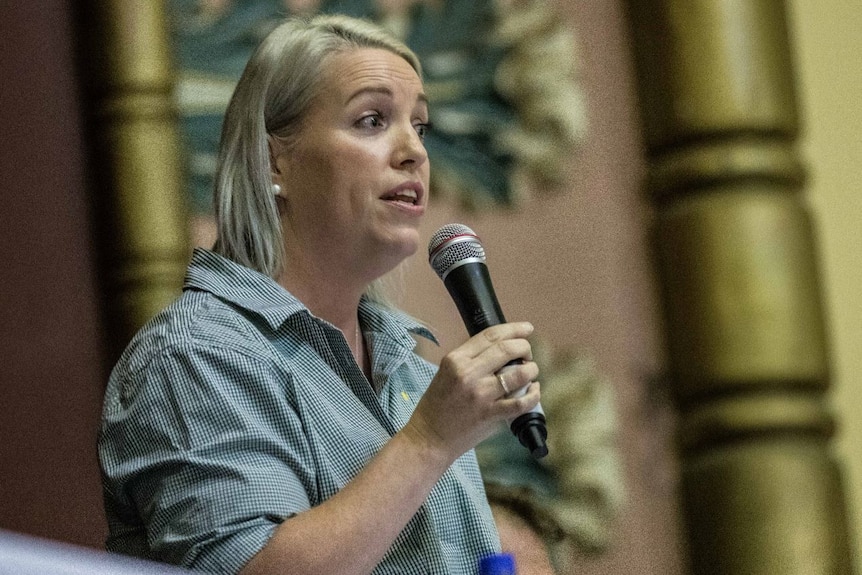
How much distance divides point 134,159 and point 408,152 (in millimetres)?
438

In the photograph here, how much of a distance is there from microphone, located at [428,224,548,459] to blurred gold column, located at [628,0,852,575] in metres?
0.39

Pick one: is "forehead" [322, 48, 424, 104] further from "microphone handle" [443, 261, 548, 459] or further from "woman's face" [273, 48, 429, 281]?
"microphone handle" [443, 261, 548, 459]

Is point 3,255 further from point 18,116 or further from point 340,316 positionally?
point 340,316

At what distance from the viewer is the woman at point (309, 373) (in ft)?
2.80

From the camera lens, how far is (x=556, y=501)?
1.32 metres

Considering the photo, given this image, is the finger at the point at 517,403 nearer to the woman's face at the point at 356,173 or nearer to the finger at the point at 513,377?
the finger at the point at 513,377

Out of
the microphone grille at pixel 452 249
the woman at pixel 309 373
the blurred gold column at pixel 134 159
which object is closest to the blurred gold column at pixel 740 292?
the woman at pixel 309 373

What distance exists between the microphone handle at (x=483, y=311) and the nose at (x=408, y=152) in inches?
5.8

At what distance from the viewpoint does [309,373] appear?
3.20 ft

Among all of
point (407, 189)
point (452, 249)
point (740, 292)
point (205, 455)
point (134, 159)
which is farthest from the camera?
point (134, 159)

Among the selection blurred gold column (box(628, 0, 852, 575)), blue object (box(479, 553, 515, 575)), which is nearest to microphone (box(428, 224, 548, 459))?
blue object (box(479, 553, 515, 575))

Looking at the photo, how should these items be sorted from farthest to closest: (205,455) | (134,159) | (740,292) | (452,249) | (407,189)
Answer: (134,159) → (740,292) → (407,189) → (452,249) → (205,455)

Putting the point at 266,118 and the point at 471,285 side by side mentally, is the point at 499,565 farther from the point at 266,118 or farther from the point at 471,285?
the point at 266,118

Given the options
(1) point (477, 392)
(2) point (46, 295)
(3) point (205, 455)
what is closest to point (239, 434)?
(3) point (205, 455)
